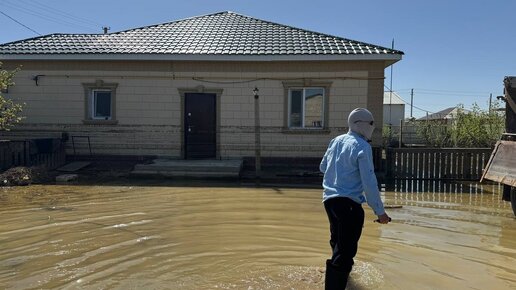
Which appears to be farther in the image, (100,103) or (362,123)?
(100,103)

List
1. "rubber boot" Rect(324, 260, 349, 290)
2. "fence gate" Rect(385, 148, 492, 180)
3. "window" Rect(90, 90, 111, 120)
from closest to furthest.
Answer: "rubber boot" Rect(324, 260, 349, 290) < "fence gate" Rect(385, 148, 492, 180) < "window" Rect(90, 90, 111, 120)

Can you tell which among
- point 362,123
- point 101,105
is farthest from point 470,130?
point 362,123

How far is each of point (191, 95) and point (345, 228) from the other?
11.3 metres

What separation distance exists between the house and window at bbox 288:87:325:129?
32mm

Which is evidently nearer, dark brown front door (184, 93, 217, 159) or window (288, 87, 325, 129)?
window (288, 87, 325, 129)

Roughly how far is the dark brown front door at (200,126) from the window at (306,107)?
2.51 m

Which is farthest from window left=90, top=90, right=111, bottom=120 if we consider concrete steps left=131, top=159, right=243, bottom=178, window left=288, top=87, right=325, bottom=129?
window left=288, top=87, right=325, bottom=129

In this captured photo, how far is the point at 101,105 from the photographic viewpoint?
48.4ft

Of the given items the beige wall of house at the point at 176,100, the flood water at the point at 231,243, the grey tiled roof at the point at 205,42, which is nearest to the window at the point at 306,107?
the beige wall of house at the point at 176,100

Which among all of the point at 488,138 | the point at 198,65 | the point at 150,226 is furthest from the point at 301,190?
the point at 488,138

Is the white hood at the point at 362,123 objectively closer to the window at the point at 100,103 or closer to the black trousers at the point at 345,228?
the black trousers at the point at 345,228

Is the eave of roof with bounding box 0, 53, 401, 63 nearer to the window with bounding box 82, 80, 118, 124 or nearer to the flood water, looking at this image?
the window with bounding box 82, 80, 118, 124

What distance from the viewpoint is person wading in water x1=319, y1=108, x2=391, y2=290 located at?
3734mm

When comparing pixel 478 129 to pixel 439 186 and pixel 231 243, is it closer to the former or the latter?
pixel 439 186
